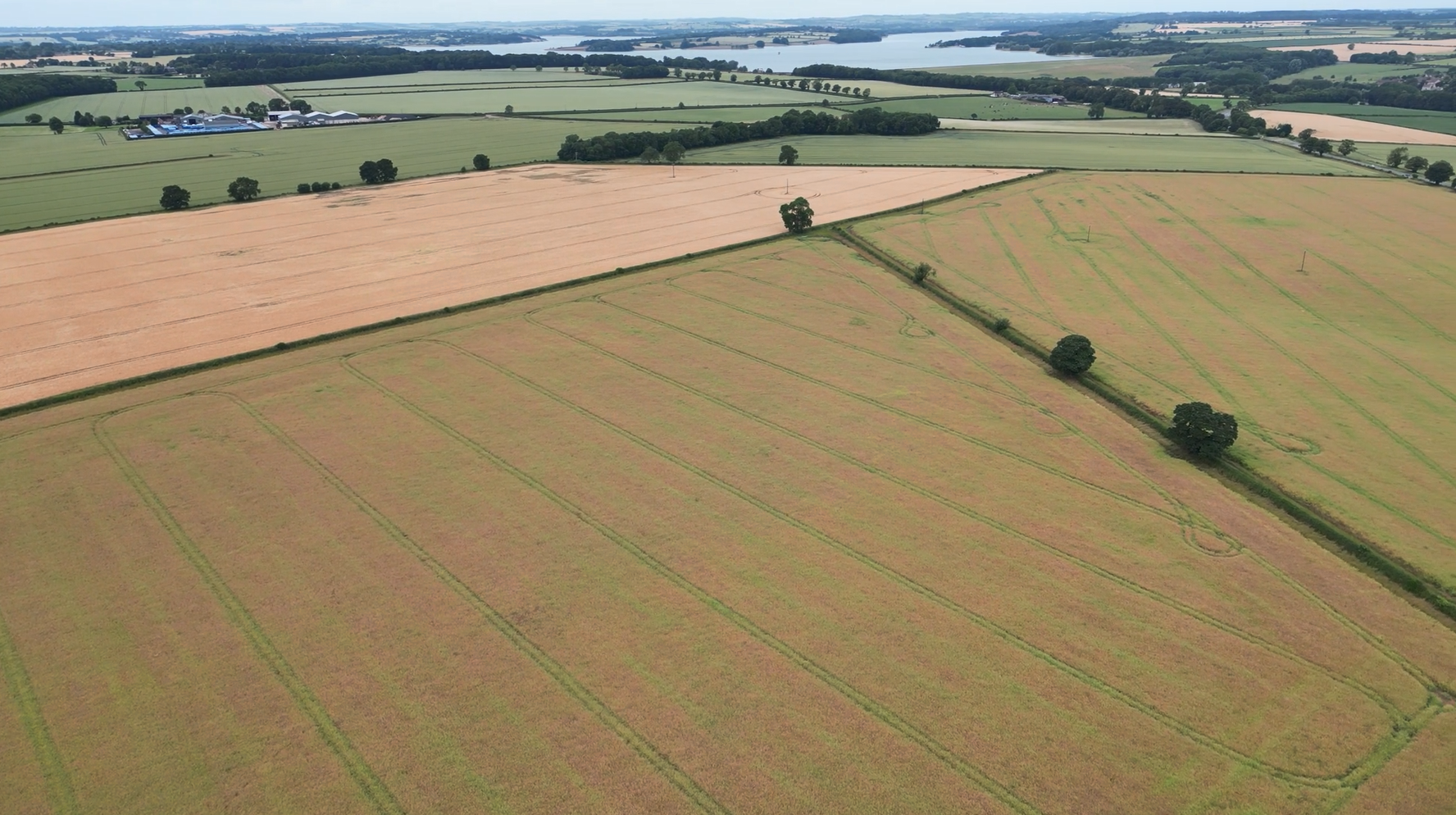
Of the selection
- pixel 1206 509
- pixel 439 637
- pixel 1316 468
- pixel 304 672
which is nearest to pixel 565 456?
pixel 439 637

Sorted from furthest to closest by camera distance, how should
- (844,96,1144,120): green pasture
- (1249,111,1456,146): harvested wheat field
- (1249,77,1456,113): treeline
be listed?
(844,96,1144,120): green pasture, (1249,77,1456,113): treeline, (1249,111,1456,146): harvested wheat field

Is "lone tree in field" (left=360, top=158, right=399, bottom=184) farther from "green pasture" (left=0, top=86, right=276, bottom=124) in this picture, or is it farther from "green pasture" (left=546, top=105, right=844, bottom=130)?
"green pasture" (left=0, top=86, right=276, bottom=124)

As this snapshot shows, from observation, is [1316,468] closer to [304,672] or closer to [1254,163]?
[304,672]

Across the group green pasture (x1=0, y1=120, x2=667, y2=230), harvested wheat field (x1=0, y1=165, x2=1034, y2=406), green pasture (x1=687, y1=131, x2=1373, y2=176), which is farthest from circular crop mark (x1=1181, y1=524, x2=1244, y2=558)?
green pasture (x1=0, y1=120, x2=667, y2=230)

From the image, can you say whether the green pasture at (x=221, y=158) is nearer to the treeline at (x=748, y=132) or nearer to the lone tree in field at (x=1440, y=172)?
the treeline at (x=748, y=132)

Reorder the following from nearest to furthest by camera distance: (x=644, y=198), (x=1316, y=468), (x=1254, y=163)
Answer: (x=1316, y=468) → (x=644, y=198) → (x=1254, y=163)

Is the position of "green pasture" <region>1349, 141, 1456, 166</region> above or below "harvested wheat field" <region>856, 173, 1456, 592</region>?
above

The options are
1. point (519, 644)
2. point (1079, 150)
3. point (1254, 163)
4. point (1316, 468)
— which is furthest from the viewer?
point (1079, 150)
